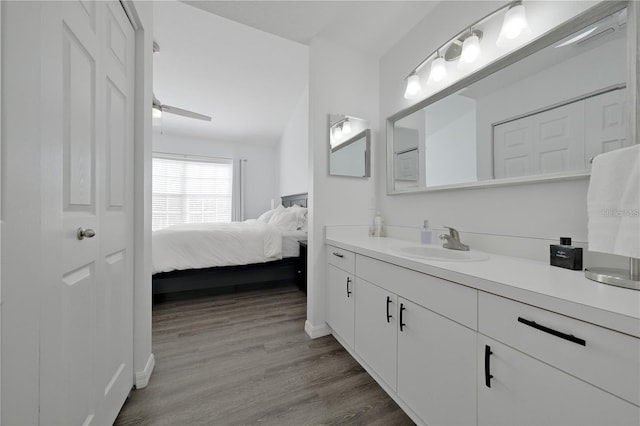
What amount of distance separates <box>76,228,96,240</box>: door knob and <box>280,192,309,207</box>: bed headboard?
3.33 m

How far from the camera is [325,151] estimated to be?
199 cm

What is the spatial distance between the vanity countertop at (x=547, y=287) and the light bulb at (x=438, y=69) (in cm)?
122

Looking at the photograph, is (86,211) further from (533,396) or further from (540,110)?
(540,110)

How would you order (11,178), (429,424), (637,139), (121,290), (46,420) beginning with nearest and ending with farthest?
(11,178), (46,420), (637,139), (429,424), (121,290)

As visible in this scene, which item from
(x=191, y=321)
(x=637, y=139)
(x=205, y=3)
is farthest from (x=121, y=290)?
(x=637, y=139)

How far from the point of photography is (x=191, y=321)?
2.16 metres

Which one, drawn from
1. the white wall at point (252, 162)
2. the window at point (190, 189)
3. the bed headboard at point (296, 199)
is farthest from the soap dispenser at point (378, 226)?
the window at point (190, 189)

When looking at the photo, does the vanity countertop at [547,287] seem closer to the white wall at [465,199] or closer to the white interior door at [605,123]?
the white wall at [465,199]

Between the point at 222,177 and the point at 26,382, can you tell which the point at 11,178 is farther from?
the point at 222,177

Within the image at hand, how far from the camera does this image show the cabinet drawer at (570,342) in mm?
525

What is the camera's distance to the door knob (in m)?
0.82

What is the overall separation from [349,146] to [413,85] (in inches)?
25.7

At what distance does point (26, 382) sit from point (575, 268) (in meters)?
1.77

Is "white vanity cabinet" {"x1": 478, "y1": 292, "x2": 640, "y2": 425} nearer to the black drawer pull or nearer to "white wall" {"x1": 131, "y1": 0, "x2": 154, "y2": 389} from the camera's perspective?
the black drawer pull
